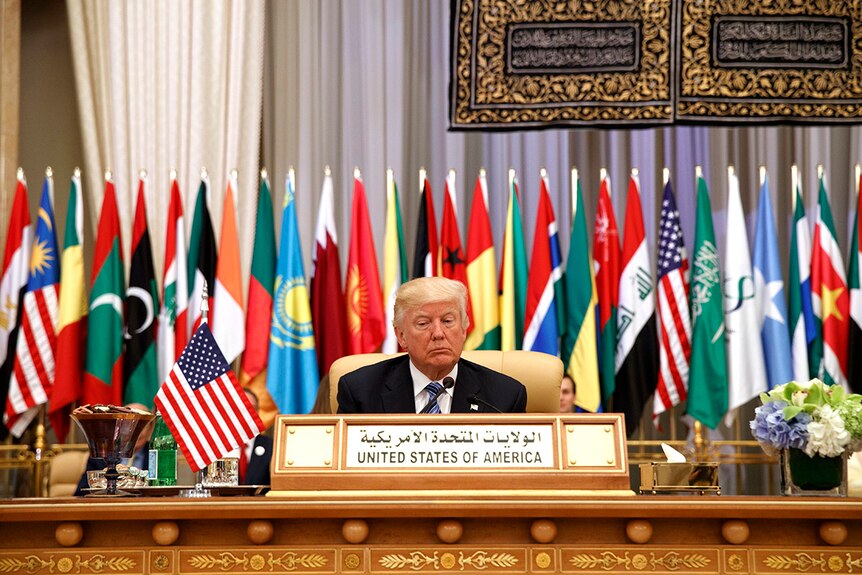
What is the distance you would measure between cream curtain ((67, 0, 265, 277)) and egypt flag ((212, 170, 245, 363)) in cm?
25

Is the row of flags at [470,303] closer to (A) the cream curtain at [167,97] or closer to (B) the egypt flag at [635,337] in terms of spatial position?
(B) the egypt flag at [635,337]

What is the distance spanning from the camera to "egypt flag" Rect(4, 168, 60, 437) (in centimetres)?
618

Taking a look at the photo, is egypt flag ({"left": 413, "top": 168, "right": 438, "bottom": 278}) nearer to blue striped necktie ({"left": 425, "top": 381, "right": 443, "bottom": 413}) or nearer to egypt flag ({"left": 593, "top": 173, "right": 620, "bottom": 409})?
egypt flag ({"left": 593, "top": 173, "right": 620, "bottom": 409})

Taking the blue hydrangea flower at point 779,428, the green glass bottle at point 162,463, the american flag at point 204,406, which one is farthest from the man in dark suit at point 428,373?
the blue hydrangea flower at point 779,428

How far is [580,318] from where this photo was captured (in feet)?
20.5

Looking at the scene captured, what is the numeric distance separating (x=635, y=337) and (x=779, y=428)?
3613 mm

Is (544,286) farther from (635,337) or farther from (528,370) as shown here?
(528,370)

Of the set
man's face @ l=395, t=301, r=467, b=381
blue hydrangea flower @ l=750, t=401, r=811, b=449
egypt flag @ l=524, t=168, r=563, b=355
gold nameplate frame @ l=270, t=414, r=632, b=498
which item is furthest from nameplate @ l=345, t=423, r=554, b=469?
egypt flag @ l=524, t=168, r=563, b=355

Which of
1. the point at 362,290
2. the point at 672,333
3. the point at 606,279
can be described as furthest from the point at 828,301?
the point at 362,290

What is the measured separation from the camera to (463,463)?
2312 millimetres

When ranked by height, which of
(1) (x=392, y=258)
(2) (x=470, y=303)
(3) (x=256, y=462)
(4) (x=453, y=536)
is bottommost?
(3) (x=256, y=462)

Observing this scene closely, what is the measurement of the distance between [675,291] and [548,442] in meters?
4.07

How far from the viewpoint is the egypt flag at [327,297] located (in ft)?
20.6

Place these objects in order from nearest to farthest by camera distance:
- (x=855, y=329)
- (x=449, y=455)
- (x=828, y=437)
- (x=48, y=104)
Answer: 1. (x=449, y=455)
2. (x=828, y=437)
3. (x=855, y=329)
4. (x=48, y=104)
